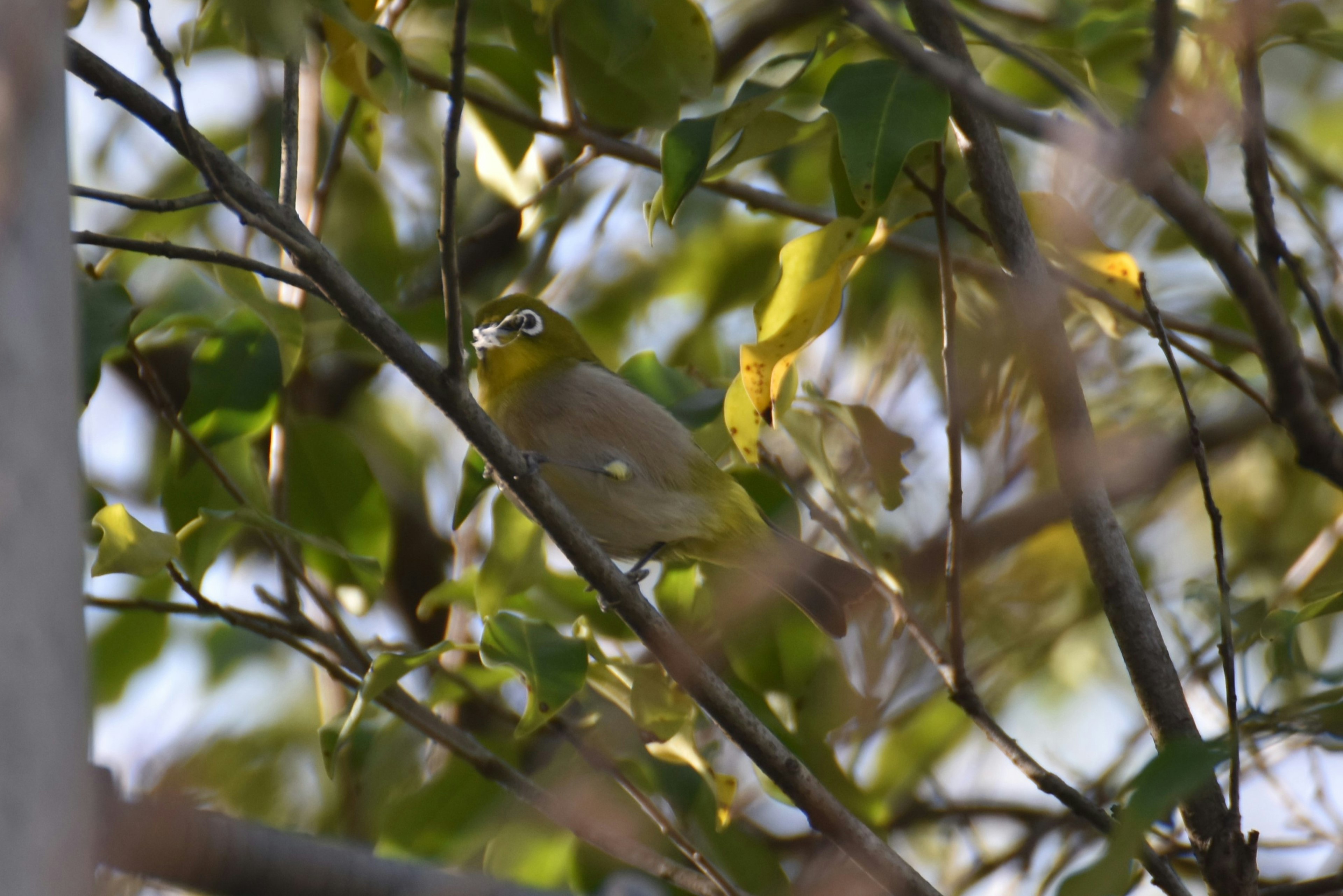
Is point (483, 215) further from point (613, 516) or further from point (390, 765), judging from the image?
point (390, 765)

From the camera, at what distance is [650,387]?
9.48 ft

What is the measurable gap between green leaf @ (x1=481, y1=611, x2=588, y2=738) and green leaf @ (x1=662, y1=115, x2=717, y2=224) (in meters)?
0.79

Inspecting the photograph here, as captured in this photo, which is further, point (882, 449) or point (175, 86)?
point (882, 449)

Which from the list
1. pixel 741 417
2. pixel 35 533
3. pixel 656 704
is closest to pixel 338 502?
pixel 656 704

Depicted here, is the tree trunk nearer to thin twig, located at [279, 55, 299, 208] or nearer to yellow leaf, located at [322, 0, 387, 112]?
thin twig, located at [279, 55, 299, 208]

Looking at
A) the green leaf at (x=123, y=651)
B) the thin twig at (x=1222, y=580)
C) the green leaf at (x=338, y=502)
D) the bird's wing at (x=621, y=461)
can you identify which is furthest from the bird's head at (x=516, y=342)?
the thin twig at (x=1222, y=580)

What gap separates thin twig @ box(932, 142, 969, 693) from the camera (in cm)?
214

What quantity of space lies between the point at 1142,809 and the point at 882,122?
1.09 metres

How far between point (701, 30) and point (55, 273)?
2.00 meters

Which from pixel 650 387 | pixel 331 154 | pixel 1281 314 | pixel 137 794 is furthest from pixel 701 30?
pixel 137 794

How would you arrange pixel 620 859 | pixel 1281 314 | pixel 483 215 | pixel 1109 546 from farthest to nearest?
pixel 483 215 → pixel 620 859 → pixel 1109 546 → pixel 1281 314

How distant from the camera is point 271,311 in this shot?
95.2 inches

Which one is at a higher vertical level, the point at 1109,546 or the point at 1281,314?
the point at 1281,314

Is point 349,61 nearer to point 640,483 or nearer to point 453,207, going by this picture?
point 453,207
